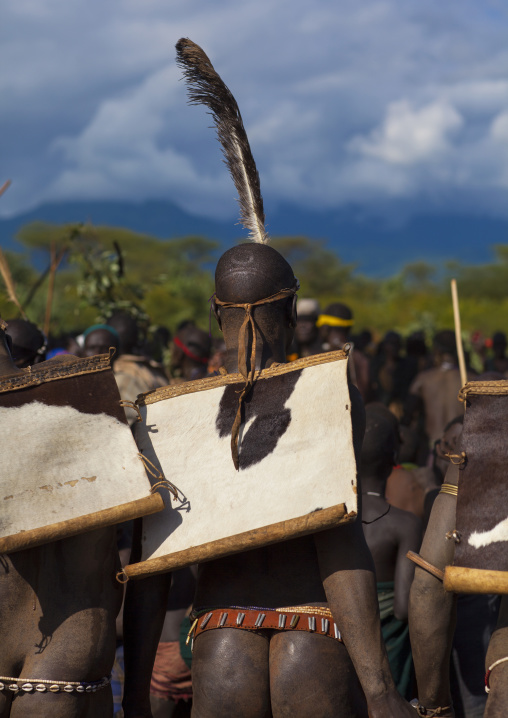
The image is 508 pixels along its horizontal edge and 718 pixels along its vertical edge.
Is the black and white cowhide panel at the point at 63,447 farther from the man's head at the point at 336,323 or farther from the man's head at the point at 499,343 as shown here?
the man's head at the point at 499,343

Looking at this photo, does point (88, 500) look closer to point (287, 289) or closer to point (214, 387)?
point (214, 387)

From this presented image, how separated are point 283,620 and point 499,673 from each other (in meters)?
→ 0.65

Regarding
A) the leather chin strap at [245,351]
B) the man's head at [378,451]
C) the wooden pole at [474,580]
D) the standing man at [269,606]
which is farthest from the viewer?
the man's head at [378,451]

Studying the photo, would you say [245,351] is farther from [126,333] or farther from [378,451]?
[126,333]

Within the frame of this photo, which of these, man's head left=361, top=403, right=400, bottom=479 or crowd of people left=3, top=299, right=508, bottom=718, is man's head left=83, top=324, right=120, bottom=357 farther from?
man's head left=361, top=403, right=400, bottom=479

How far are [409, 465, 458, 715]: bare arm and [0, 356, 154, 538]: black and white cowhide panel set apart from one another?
94cm

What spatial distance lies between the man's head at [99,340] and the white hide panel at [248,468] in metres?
3.17

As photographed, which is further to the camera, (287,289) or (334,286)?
(334,286)

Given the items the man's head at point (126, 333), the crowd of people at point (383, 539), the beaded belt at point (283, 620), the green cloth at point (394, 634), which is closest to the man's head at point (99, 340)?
the crowd of people at point (383, 539)

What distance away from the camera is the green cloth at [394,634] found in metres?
4.05

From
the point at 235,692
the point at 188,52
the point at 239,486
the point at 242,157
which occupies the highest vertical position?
the point at 188,52

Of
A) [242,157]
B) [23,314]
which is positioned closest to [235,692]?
[242,157]

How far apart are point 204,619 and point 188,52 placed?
1.90 metres

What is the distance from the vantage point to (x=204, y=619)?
2.72 meters
